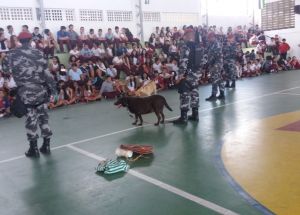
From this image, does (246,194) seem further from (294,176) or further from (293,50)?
(293,50)

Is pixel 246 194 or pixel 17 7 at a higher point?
pixel 17 7

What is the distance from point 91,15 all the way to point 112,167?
13029 mm

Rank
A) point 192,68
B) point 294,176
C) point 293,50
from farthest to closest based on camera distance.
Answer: point 293,50 → point 192,68 → point 294,176

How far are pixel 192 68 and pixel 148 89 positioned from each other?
3.49 metres

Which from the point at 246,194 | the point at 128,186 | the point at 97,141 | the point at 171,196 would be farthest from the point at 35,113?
the point at 246,194

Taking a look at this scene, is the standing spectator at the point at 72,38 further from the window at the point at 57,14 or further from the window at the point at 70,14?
the window at the point at 70,14

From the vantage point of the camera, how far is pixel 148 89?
10188mm

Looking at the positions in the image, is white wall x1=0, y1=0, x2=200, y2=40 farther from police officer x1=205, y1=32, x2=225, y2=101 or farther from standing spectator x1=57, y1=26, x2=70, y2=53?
police officer x1=205, y1=32, x2=225, y2=101

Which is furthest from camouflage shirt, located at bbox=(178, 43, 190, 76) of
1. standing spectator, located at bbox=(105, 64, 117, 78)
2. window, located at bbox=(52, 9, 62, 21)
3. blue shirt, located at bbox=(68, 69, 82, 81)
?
window, located at bbox=(52, 9, 62, 21)

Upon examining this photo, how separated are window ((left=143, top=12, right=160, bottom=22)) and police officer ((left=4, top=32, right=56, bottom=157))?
13340 mm

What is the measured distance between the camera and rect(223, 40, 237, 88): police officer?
436 inches

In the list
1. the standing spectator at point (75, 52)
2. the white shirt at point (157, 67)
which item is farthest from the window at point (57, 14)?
the white shirt at point (157, 67)

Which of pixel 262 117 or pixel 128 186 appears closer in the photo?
pixel 128 186

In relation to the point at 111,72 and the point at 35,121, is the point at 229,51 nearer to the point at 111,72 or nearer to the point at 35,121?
the point at 111,72
